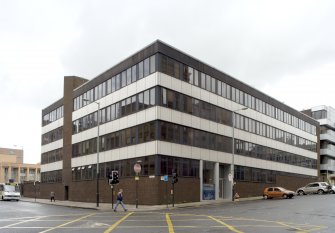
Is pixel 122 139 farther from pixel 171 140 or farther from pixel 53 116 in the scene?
pixel 53 116

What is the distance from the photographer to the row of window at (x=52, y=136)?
224 ft

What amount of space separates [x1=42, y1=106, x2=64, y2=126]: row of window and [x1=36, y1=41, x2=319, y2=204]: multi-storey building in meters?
0.32

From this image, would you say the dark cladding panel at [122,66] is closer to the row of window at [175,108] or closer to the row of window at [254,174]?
the row of window at [175,108]

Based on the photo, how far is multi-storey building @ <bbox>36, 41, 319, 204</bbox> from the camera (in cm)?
4388

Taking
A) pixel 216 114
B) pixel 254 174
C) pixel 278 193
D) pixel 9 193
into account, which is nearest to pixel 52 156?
pixel 9 193

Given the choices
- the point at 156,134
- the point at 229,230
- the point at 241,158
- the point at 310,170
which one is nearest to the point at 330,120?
the point at 310,170

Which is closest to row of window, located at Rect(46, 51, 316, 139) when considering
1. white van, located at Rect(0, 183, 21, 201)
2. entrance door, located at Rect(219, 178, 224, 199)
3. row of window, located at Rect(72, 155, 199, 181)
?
row of window, located at Rect(72, 155, 199, 181)

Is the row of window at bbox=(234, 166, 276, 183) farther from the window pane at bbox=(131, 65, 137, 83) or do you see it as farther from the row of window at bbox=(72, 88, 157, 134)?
the window pane at bbox=(131, 65, 137, 83)

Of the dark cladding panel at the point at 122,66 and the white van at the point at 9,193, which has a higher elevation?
the dark cladding panel at the point at 122,66

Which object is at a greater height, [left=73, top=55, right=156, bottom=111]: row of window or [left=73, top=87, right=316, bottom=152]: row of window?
[left=73, top=55, right=156, bottom=111]: row of window

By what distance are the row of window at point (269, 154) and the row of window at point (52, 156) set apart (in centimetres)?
2746

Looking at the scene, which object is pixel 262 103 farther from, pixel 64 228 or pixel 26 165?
pixel 26 165

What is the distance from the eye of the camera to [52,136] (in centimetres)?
7219

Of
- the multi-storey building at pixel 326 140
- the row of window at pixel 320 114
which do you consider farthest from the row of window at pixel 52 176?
the row of window at pixel 320 114
